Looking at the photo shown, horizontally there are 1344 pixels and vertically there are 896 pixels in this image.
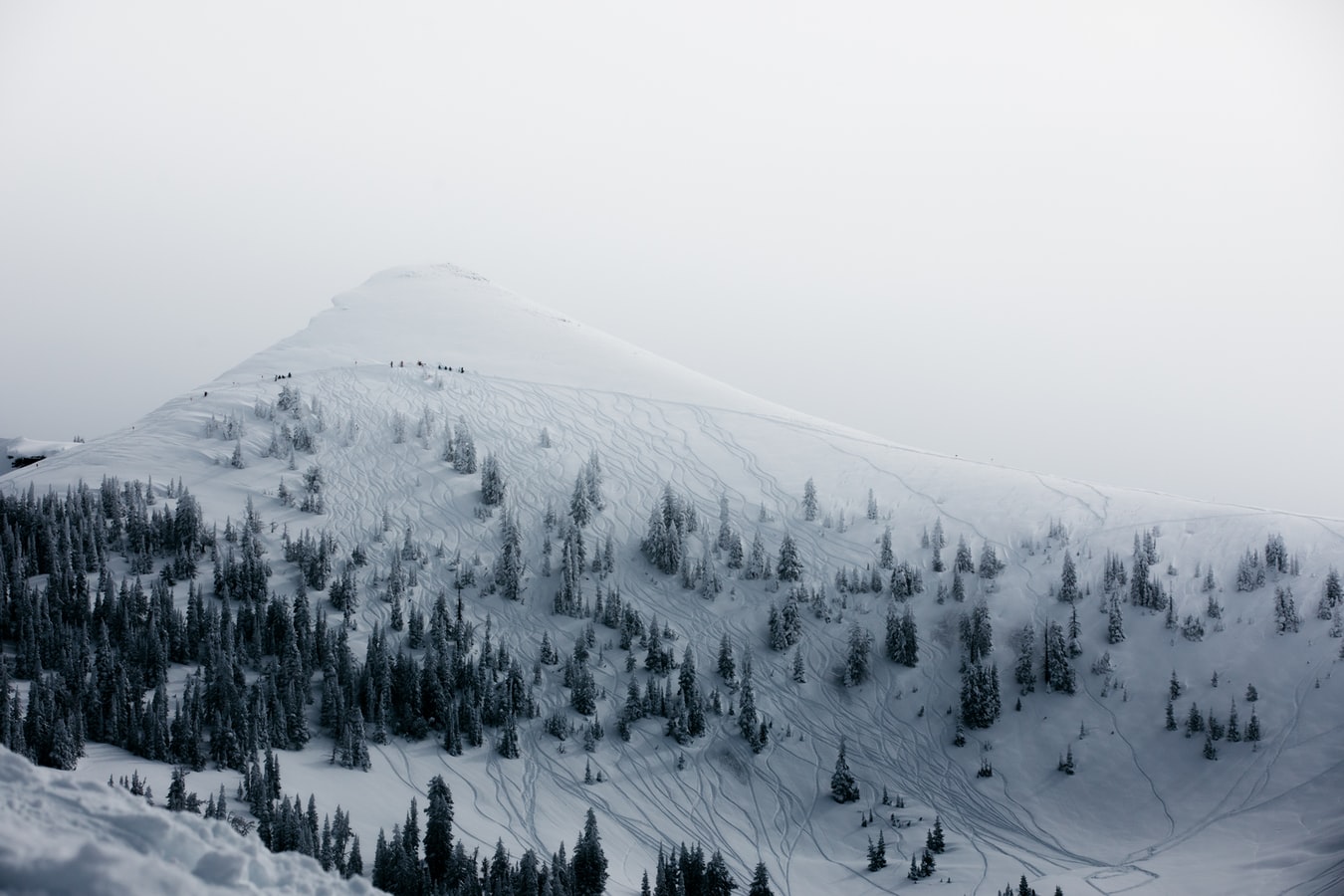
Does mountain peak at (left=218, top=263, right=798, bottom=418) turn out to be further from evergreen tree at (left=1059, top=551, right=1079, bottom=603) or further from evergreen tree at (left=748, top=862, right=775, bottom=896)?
evergreen tree at (left=748, top=862, right=775, bottom=896)

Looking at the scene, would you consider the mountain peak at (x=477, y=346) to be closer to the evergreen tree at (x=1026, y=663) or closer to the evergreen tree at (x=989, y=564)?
the evergreen tree at (x=989, y=564)

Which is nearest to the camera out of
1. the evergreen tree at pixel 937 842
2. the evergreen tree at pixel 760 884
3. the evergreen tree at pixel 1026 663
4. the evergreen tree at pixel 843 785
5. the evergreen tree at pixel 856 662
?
the evergreen tree at pixel 760 884

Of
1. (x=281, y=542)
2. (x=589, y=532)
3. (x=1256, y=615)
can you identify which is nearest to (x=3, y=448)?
(x=281, y=542)

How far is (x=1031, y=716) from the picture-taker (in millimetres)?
62625

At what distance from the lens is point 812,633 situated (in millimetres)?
71375

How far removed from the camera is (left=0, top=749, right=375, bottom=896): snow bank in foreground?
13039mm

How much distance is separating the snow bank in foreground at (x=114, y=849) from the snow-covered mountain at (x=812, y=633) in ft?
122

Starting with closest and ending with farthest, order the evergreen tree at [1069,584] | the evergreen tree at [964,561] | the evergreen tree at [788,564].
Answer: the evergreen tree at [1069,584]
the evergreen tree at [964,561]
the evergreen tree at [788,564]

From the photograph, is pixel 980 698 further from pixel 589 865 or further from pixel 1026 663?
pixel 589 865

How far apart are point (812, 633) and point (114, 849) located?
61.0 m

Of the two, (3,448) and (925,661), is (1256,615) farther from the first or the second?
(3,448)

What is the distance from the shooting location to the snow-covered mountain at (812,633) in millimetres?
54062

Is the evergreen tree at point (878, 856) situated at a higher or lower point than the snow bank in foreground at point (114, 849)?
lower

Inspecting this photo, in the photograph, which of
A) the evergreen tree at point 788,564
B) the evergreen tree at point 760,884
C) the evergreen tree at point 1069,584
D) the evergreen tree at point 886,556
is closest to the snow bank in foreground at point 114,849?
the evergreen tree at point 760,884
